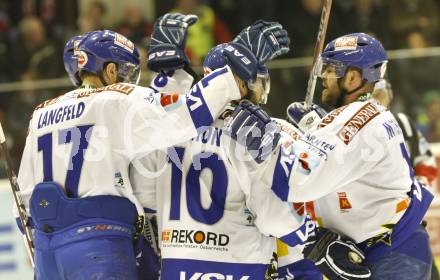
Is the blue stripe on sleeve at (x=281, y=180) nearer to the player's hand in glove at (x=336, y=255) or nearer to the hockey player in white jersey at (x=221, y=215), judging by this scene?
the hockey player in white jersey at (x=221, y=215)

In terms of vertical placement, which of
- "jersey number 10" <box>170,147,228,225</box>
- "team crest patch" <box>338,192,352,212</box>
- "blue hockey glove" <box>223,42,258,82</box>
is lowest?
"team crest patch" <box>338,192,352,212</box>

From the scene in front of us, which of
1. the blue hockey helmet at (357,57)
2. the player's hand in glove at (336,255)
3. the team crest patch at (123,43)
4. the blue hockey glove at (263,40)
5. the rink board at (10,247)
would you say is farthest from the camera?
the rink board at (10,247)

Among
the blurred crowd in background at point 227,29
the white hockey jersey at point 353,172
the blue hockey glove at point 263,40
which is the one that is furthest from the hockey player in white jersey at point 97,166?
the blurred crowd in background at point 227,29

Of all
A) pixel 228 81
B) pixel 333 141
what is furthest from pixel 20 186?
pixel 333 141

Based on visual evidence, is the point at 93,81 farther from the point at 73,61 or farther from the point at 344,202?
the point at 344,202

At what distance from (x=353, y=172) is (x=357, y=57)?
619 mm

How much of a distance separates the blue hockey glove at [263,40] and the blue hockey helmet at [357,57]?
0.61 meters

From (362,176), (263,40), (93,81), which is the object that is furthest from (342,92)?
(93,81)

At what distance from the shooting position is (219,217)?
3943 millimetres

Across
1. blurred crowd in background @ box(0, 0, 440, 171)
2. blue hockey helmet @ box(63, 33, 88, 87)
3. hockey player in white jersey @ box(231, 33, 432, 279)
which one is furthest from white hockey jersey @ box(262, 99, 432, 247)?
blurred crowd in background @ box(0, 0, 440, 171)

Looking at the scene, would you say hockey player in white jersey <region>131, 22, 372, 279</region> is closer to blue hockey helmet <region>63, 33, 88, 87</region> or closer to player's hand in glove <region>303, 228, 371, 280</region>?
player's hand in glove <region>303, 228, 371, 280</region>

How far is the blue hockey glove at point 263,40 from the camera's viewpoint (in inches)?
151

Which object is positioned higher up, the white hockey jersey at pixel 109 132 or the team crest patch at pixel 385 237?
the white hockey jersey at pixel 109 132

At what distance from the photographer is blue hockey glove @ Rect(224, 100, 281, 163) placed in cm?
372
